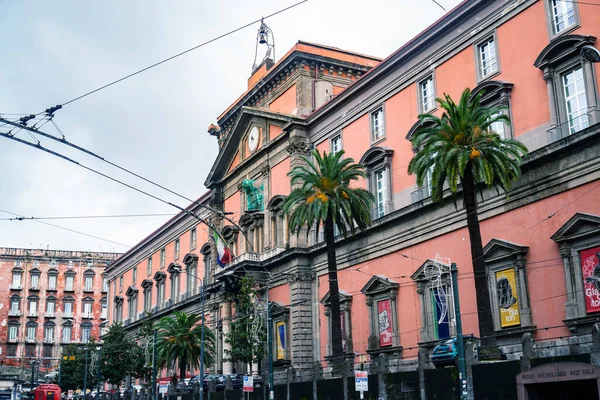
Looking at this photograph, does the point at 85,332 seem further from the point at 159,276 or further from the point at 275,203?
the point at 275,203

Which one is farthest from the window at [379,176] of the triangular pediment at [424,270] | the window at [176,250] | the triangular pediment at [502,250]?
the window at [176,250]

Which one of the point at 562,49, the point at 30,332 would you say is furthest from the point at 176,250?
the point at 562,49

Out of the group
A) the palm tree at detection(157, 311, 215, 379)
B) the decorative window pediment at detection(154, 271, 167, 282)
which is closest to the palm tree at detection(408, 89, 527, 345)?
the palm tree at detection(157, 311, 215, 379)

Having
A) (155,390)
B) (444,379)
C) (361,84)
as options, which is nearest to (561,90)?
(444,379)

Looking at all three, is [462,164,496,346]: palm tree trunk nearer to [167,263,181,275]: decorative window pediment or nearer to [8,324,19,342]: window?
[167,263,181,275]: decorative window pediment

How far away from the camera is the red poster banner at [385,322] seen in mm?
39531

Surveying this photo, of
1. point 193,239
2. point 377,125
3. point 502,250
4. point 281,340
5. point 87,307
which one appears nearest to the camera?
point 502,250

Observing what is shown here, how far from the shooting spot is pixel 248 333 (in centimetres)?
4550

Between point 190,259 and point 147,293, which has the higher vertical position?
point 190,259

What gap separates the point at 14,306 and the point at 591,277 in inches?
3420

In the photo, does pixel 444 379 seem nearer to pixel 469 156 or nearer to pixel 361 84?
pixel 469 156

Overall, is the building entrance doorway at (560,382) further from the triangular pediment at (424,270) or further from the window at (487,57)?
the window at (487,57)

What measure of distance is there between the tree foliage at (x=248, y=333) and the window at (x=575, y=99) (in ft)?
73.4

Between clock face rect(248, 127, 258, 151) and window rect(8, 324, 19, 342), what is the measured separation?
191ft
